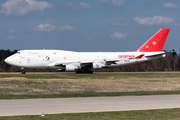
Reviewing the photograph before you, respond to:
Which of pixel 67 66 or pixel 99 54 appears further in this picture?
pixel 99 54

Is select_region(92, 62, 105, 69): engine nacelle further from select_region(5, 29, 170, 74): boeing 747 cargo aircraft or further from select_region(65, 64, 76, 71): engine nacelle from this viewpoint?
select_region(65, 64, 76, 71): engine nacelle

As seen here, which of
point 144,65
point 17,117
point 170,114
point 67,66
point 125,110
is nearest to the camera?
point 17,117

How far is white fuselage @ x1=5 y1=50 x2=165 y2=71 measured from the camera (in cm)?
5000

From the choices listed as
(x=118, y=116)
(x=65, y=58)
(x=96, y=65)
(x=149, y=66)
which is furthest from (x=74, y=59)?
(x=118, y=116)

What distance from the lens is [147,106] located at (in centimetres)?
1521

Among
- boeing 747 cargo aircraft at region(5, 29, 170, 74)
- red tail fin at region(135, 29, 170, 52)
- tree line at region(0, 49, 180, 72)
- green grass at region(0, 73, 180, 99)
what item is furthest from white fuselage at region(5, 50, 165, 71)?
tree line at region(0, 49, 180, 72)

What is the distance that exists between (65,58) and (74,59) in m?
1.59

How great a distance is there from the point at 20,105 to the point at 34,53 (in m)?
35.7

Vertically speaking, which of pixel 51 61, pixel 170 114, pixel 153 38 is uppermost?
pixel 153 38

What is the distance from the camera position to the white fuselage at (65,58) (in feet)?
164

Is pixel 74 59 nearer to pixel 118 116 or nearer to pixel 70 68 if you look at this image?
pixel 70 68

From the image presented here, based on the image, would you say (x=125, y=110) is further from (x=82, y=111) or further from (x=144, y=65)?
(x=144, y=65)

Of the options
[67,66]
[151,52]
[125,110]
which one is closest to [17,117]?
[125,110]

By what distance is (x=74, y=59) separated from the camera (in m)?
51.6
